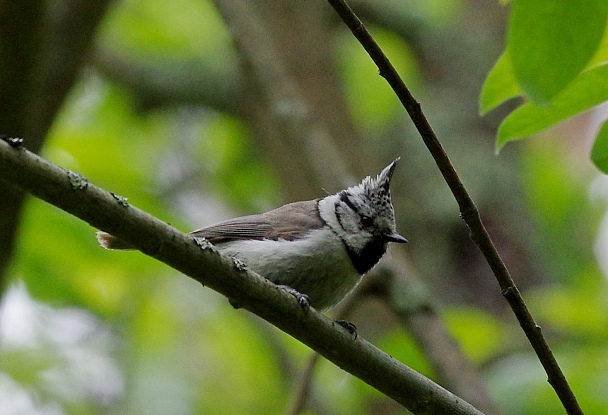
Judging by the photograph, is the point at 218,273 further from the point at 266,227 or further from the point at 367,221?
the point at 367,221

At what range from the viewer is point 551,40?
1916 millimetres

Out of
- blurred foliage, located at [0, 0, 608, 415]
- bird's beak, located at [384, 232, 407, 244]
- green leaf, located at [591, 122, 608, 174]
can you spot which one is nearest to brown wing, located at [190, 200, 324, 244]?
bird's beak, located at [384, 232, 407, 244]

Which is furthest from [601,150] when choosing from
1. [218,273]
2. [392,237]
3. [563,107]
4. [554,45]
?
[392,237]

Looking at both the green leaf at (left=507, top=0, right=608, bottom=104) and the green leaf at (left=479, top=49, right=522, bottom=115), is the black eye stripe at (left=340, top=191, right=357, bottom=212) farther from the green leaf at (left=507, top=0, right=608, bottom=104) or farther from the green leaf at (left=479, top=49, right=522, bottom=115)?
the green leaf at (left=507, top=0, right=608, bottom=104)

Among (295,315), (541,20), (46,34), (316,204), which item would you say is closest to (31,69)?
(46,34)

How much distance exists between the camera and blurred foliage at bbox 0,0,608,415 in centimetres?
527

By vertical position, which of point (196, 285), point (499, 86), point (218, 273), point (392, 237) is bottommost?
point (218, 273)

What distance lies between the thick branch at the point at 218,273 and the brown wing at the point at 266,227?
144 centimetres

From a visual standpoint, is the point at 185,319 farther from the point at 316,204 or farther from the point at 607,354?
the point at 607,354

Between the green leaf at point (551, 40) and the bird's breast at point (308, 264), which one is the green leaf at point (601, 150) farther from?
the bird's breast at point (308, 264)

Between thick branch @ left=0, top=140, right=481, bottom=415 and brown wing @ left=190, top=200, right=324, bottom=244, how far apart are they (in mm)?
1441

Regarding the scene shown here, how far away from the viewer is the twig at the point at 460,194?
7.39ft

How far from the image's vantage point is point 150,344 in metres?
6.39

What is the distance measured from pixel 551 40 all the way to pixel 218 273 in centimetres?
116
